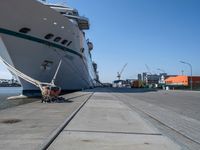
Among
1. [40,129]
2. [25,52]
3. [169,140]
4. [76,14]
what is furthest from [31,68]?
[169,140]

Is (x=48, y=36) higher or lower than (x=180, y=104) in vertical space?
higher

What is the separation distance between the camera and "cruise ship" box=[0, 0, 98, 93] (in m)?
24.1

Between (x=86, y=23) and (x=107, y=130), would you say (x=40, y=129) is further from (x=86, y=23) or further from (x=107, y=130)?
(x=86, y=23)

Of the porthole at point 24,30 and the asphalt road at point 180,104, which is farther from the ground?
the porthole at point 24,30

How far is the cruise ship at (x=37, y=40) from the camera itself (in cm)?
2414

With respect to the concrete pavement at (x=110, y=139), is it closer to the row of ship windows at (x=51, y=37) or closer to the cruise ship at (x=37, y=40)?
the cruise ship at (x=37, y=40)

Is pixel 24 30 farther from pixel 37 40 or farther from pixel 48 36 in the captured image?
pixel 48 36

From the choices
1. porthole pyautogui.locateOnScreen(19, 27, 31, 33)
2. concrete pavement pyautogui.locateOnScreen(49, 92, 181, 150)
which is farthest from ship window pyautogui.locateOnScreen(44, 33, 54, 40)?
concrete pavement pyautogui.locateOnScreen(49, 92, 181, 150)

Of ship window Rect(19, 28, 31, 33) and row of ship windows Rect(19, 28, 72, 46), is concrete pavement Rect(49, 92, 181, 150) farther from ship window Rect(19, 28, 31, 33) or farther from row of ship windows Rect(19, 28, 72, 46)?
row of ship windows Rect(19, 28, 72, 46)

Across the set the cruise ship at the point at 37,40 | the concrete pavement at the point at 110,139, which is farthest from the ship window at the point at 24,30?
the concrete pavement at the point at 110,139

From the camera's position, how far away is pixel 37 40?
89.5ft

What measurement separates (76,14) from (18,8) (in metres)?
18.9

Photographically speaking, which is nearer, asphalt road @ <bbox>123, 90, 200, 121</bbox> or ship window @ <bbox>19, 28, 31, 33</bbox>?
asphalt road @ <bbox>123, 90, 200, 121</bbox>

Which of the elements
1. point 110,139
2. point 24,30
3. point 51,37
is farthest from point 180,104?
point 110,139
